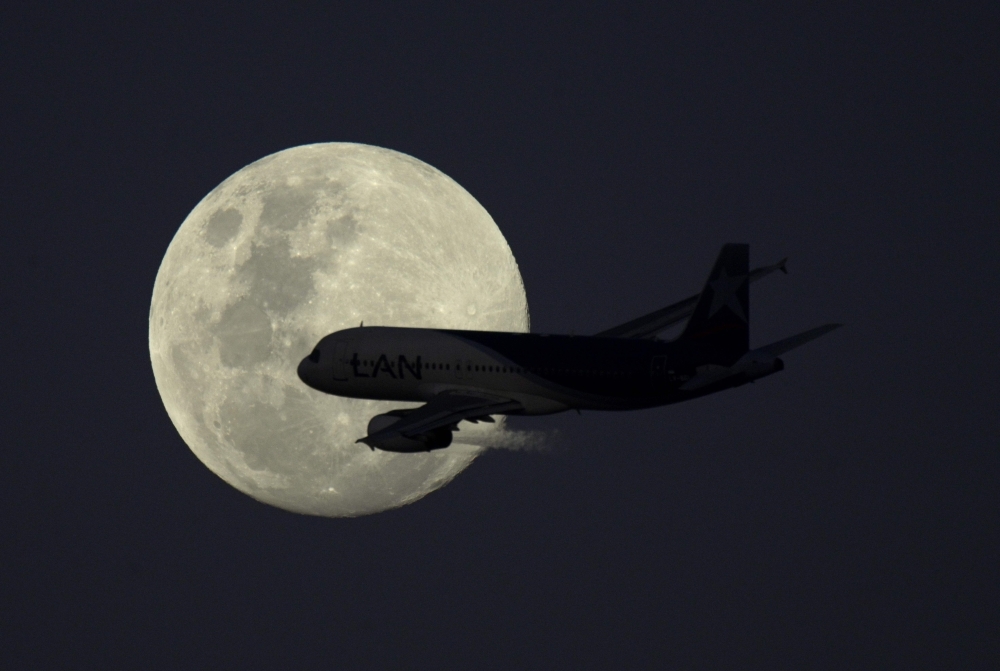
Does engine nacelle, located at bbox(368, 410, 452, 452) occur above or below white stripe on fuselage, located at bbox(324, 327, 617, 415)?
below

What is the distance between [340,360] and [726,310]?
18.5 meters

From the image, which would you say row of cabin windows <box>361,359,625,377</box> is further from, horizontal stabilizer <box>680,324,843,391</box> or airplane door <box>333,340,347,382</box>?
airplane door <box>333,340,347,382</box>

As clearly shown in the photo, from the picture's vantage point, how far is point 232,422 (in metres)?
96.1

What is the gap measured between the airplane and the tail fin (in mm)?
43

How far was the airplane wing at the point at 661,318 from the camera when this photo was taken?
3883 inches

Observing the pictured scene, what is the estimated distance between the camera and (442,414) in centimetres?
9044

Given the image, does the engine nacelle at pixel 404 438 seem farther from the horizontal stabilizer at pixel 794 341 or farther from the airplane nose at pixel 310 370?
the horizontal stabilizer at pixel 794 341

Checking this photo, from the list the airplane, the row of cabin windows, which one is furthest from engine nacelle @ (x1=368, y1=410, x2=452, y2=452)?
the row of cabin windows

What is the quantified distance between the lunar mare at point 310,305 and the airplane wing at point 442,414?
3613mm

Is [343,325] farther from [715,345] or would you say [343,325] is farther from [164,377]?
[715,345]

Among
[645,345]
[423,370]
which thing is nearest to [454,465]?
[423,370]

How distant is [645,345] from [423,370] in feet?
34.9

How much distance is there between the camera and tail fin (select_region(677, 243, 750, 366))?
3541 inches

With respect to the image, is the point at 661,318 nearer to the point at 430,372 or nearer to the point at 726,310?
the point at 726,310
